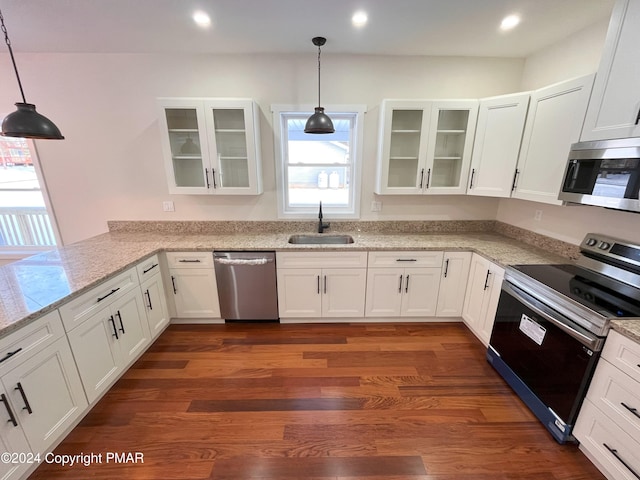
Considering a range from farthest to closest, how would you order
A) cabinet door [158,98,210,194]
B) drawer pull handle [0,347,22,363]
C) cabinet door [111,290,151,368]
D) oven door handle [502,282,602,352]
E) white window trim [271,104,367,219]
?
white window trim [271,104,367,219]
cabinet door [158,98,210,194]
cabinet door [111,290,151,368]
oven door handle [502,282,602,352]
drawer pull handle [0,347,22,363]

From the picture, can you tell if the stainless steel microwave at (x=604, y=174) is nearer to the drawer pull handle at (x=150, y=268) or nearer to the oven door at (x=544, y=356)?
the oven door at (x=544, y=356)

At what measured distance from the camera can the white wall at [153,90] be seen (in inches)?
100

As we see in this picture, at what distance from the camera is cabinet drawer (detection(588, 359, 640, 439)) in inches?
47.6

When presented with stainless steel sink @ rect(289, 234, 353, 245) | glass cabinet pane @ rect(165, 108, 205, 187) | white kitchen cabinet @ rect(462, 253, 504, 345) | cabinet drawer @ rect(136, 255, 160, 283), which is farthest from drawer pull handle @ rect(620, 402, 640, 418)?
glass cabinet pane @ rect(165, 108, 205, 187)

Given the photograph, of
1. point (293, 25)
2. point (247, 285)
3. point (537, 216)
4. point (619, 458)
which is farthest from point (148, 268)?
point (537, 216)

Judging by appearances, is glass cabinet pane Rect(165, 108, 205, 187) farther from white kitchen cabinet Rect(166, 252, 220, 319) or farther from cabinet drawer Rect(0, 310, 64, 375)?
cabinet drawer Rect(0, 310, 64, 375)

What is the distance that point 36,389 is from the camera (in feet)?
4.42

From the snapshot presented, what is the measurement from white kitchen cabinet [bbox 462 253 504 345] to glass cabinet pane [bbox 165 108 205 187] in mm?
2825

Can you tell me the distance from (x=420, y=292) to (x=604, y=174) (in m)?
1.56

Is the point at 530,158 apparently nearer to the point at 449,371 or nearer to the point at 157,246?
the point at 449,371

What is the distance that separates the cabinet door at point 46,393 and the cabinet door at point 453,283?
2.92m

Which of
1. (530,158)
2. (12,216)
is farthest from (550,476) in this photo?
(12,216)

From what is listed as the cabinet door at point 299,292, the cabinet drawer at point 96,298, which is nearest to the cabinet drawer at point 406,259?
the cabinet door at point 299,292

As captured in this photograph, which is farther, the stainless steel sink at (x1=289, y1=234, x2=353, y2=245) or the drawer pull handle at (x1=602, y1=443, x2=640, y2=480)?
the stainless steel sink at (x1=289, y1=234, x2=353, y2=245)
